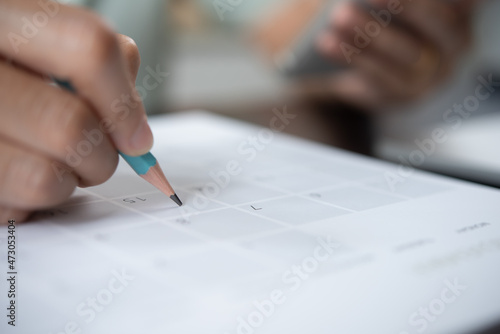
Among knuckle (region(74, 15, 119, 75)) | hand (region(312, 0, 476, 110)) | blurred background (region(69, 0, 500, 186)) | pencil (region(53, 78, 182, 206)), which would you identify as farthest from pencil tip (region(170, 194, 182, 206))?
hand (region(312, 0, 476, 110))

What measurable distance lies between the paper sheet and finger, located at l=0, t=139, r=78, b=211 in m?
0.02

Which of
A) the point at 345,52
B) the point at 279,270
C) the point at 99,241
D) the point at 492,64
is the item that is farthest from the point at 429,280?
the point at 492,64

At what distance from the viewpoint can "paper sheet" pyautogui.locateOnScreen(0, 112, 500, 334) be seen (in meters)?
0.25

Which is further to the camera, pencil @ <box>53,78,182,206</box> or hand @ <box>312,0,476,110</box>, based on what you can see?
hand @ <box>312,0,476,110</box>

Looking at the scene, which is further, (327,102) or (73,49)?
(327,102)

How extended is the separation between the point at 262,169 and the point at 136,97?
19 cm

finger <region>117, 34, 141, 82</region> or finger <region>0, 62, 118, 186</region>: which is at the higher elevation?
finger <region>117, 34, 141, 82</region>

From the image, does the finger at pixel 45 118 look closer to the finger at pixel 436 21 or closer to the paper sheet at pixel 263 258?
the paper sheet at pixel 263 258

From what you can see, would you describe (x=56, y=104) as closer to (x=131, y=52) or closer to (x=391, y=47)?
(x=131, y=52)

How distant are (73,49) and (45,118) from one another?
4 cm

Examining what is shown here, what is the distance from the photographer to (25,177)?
0.31 m

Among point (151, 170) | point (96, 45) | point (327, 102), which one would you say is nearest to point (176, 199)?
point (151, 170)

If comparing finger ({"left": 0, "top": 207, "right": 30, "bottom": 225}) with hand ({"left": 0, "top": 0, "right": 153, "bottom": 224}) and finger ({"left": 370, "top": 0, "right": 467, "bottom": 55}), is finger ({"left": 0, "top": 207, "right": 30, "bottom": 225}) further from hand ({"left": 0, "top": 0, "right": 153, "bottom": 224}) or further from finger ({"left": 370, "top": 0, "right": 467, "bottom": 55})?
finger ({"left": 370, "top": 0, "right": 467, "bottom": 55})

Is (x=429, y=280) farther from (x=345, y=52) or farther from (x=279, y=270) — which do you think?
(x=345, y=52)
